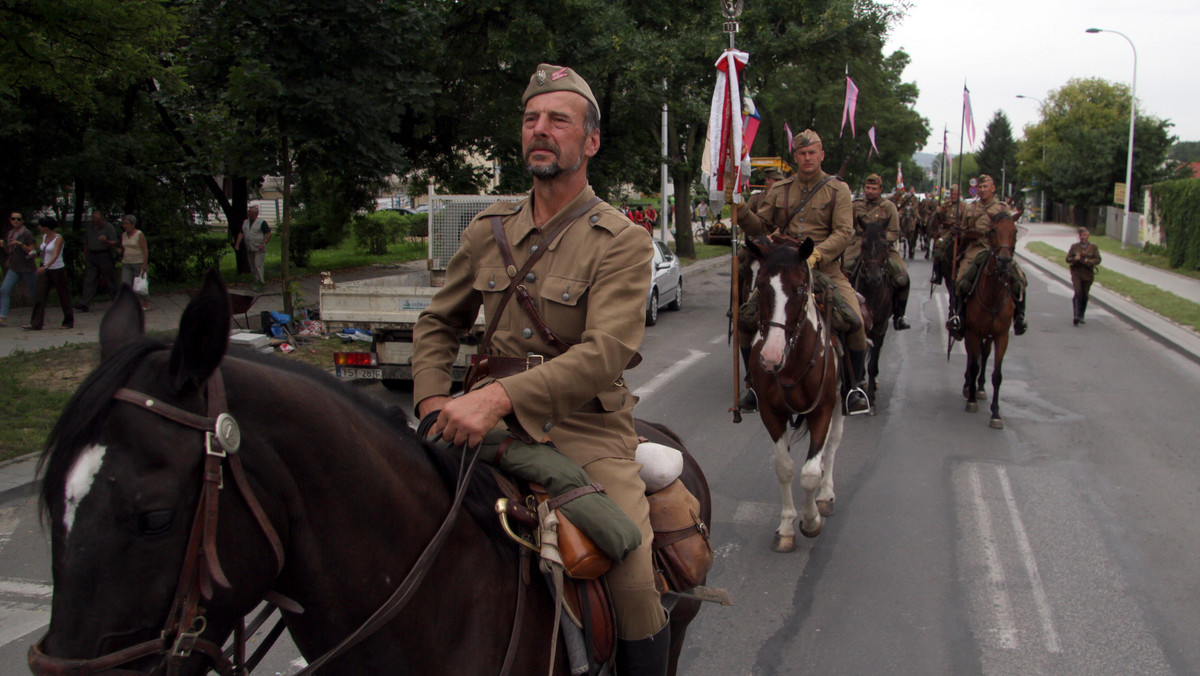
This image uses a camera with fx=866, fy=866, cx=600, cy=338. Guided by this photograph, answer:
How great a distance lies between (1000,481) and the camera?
759cm

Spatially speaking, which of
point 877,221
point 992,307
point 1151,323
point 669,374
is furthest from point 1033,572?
point 1151,323

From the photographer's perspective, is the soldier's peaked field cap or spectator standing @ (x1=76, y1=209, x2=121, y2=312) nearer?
the soldier's peaked field cap

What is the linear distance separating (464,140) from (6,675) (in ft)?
55.1

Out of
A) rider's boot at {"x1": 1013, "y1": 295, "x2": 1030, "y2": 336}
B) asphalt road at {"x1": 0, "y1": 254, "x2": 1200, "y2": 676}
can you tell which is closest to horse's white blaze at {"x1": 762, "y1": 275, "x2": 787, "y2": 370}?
asphalt road at {"x1": 0, "y1": 254, "x2": 1200, "y2": 676}

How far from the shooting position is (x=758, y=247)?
6.34 m

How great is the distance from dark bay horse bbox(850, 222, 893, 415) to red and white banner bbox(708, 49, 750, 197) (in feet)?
9.87

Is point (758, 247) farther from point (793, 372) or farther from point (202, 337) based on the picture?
point (202, 337)

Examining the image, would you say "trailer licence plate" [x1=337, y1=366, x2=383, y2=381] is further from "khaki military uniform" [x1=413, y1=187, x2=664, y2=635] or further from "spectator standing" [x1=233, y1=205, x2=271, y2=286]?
"spectator standing" [x1=233, y1=205, x2=271, y2=286]

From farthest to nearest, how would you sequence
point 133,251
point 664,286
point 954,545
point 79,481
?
point 664,286
point 133,251
point 954,545
point 79,481

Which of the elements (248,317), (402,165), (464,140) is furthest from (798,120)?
(248,317)

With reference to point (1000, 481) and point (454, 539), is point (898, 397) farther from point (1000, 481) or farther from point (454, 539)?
point (454, 539)

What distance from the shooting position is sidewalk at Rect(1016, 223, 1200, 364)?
15.1 meters

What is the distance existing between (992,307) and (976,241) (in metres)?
1.54

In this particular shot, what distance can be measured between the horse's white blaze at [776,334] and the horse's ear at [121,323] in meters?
4.54
